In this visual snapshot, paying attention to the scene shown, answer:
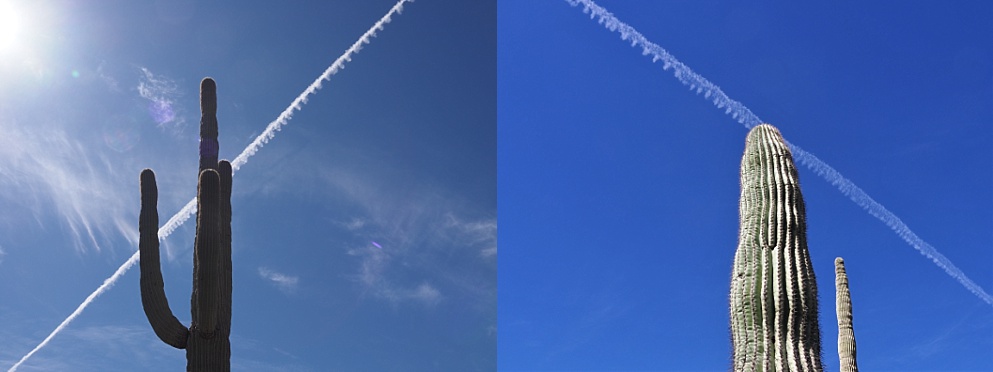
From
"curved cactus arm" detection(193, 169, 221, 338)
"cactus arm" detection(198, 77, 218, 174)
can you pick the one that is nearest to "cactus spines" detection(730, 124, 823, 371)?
"curved cactus arm" detection(193, 169, 221, 338)

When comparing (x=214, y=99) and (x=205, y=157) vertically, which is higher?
(x=214, y=99)

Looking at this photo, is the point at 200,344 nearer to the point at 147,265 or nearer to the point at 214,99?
the point at 147,265

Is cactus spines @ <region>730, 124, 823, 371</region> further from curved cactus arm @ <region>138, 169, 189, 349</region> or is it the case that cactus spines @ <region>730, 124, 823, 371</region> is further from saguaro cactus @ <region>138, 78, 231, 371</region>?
curved cactus arm @ <region>138, 169, 189, 349</region>

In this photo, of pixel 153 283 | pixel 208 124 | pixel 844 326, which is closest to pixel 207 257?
pixel 153 283

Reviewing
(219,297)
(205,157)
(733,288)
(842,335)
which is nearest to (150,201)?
(205,157)

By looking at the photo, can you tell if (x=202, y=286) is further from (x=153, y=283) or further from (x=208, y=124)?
(x=208, y=124)
